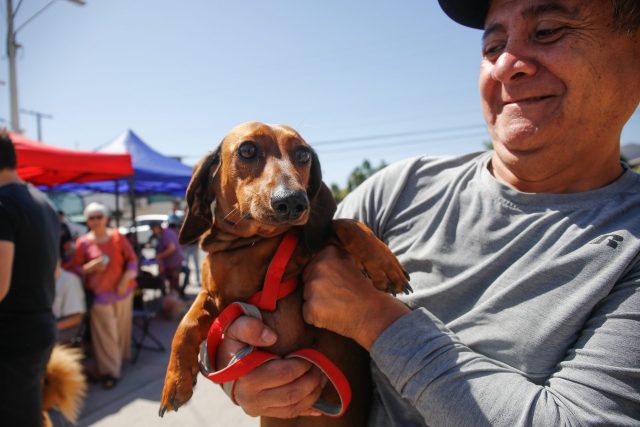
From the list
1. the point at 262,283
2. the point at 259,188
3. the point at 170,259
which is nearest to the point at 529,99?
the point at 259,188

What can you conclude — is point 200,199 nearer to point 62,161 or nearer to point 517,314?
point 517,314

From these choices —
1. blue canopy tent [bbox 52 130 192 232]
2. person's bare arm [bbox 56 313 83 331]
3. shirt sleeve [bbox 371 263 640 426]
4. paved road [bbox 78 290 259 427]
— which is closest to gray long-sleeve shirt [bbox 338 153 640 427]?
shirt sleeve [bbox 371 263 640 426]

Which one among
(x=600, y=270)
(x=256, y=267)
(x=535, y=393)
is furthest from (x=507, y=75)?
(x=256, y=267)

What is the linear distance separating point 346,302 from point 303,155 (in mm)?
721

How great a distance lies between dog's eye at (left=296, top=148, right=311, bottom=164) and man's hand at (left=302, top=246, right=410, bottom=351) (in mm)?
450

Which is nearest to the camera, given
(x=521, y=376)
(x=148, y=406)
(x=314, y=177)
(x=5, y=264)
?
(x=521, y=376)

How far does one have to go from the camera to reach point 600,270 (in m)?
1.07

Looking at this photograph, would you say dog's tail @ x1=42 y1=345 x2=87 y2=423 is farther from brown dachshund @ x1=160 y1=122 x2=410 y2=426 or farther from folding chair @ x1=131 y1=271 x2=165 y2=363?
folding chair @ x1=131 y1=271 x2=165 y2=363

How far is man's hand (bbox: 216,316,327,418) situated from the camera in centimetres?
132

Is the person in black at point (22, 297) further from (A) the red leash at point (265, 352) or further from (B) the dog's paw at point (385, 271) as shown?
(B) the dog's paw at point (385, 271)

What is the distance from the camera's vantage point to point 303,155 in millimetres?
1714

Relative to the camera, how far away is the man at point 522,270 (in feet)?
3.19

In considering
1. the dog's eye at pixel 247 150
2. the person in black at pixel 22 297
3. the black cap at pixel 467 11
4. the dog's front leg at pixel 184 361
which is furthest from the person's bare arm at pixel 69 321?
the black cap at pixel 467 11

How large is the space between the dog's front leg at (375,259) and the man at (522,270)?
0.20ft
